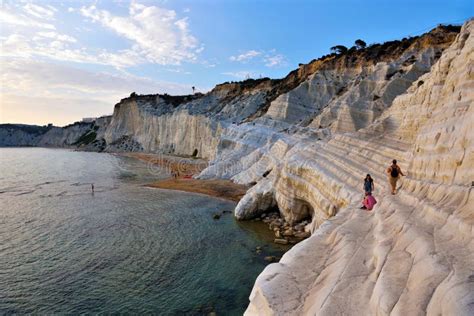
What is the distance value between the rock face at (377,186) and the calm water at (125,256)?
4.77 m

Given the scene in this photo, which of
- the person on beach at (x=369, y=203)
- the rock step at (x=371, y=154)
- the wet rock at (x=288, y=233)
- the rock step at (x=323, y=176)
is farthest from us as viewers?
the wet rock at (x=288, y=233)

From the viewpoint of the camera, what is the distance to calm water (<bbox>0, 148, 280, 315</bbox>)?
14383mm

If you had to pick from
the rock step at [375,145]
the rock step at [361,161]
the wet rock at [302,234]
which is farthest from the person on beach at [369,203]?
the wet rock at [302,234]

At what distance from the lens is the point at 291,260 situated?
28.4 feet

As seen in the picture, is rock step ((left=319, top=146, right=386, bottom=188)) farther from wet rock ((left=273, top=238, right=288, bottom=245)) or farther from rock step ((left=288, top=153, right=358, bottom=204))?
wet rock ((left=273, top=238, right=288, bottom=245))

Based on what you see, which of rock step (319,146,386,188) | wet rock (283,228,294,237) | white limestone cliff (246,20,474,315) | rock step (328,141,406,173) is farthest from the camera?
wet rock (283,228,294,237)

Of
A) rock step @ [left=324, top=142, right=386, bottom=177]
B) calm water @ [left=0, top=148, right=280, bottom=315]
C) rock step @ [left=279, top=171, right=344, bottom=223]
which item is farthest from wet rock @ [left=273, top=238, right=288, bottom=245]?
rock step @ [left=324, top=142, right=386, bottom=177]

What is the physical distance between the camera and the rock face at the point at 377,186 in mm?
5898

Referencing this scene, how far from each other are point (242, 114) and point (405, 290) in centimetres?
6749

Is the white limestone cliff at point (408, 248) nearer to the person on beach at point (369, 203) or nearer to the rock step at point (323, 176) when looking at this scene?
the person on beach at point (369, 203)

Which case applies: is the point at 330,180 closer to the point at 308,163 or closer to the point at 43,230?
the point at 308,163

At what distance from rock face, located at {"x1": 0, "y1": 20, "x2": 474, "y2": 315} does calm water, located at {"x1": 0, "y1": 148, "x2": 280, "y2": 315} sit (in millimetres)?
4769

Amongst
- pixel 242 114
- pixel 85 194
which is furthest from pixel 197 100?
pixel 85 194

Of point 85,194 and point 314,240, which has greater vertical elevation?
point 314,240
